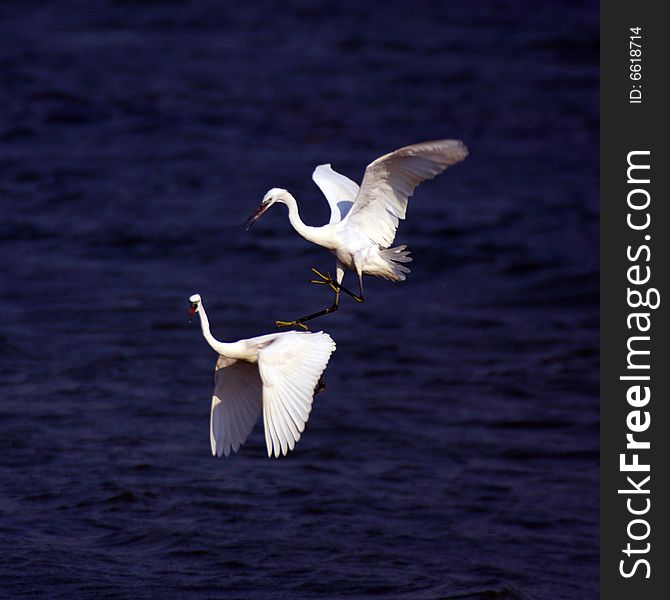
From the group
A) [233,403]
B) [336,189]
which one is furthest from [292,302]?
[233,403]

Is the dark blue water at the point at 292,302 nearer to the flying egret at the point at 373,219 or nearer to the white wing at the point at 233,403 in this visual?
the white wing at the point at 233,403

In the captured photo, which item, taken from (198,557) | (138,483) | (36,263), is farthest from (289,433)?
(36,263)

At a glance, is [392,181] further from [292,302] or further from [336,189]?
[292,302]

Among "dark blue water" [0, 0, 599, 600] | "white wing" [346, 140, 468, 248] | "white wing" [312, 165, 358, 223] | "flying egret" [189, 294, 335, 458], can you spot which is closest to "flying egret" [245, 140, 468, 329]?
"white wing" [346, 140, 468, 248]

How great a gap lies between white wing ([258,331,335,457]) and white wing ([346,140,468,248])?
956 millimetres

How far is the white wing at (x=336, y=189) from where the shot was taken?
9.85 m

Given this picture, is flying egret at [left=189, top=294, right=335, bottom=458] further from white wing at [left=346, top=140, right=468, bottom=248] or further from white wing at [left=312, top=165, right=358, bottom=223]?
white wing at [left=312, top=165, right=358, bottom=223]

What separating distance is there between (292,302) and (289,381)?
693 centimetres

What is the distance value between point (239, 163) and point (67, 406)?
24.1ft

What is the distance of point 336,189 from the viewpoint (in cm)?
1005

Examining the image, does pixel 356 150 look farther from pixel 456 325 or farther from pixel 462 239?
pixel 456 325

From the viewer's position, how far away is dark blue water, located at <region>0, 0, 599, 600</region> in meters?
10.7

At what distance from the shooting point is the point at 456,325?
15359 mm

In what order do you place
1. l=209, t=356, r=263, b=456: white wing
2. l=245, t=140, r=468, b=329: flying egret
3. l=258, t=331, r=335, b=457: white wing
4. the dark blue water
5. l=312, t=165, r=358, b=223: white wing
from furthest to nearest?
the dark blue water
l=312, t=165, r=358, b=223: white wing
l=209, t=356, r=263, b=456: white wing
l=245, t=140, r=468, b=329: flying egret
l=258, t=331, r=335, b=457: white wing
